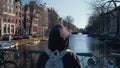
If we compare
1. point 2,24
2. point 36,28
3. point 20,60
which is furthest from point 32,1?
point 20,60

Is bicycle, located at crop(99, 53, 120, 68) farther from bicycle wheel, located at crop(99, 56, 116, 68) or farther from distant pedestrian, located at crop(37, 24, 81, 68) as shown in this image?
distant pedestrian, located at crop(37, 24, 81, 68)

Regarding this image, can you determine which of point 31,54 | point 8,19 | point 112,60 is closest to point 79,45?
point 8,19

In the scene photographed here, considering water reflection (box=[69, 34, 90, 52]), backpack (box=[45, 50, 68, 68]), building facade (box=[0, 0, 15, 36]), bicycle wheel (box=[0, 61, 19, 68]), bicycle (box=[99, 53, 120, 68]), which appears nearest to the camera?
backpack (box=[45, 50, 68, 68])

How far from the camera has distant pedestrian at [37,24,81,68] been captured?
3490 millimetres

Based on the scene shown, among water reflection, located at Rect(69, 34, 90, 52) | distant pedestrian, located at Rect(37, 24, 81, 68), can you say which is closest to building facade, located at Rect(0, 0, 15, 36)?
water reflection, located at Rect(69, 34, 90, 52)

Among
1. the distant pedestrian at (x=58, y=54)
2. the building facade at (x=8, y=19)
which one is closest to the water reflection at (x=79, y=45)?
the building facade at (x=8, y=19)

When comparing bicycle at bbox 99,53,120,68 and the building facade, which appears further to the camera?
the building facade

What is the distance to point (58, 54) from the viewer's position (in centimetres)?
352

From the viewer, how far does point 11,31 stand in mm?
79125

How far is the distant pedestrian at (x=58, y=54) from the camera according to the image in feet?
11.5

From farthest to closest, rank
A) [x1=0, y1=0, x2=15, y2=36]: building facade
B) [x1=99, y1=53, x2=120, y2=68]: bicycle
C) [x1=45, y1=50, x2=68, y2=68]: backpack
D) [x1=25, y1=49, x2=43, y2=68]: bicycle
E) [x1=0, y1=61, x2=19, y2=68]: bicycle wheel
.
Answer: [x1=0, y1=0, x2=15, y2=36]: building facade → [x1=25, y1=49, x2=43, y2=68]: bicycle → [x1=0, y1=61, x2=19, y2=68]: bicycle wheel → [x1=99, y1=53, x2=120, y2=68]: bicycle → [x1=45, y1=50, x2=68, y2=68]: backpack

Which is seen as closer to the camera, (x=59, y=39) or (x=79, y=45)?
(x=59, y=39)

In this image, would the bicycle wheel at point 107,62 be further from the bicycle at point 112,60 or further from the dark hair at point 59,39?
the dark hair at point 59,39

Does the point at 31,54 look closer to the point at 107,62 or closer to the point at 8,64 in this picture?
the point at 8,64
